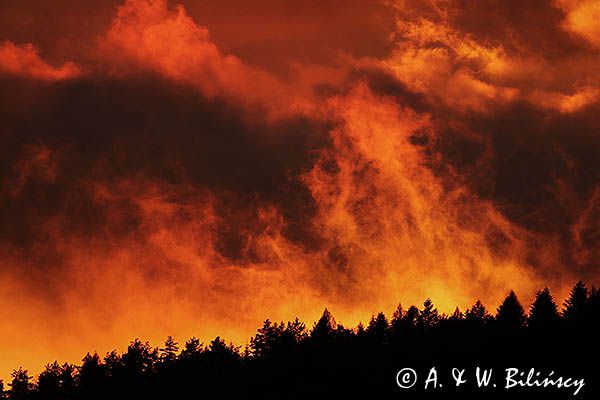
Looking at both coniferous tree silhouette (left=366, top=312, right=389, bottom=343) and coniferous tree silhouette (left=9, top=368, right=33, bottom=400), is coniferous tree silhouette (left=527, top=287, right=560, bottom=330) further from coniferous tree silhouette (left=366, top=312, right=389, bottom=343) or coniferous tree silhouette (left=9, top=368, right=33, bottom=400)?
coniferous tree silhouette (left=9, top=368, right=33, bottom=400)

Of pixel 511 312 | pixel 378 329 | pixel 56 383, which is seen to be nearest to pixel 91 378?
pixel 56 383

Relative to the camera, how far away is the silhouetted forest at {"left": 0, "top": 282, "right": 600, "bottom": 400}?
98625 mm

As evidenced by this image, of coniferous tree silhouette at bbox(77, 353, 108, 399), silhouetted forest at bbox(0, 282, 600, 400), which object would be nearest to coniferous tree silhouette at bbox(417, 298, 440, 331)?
silhouetted forest at bbox(0, 282, 600, 400)

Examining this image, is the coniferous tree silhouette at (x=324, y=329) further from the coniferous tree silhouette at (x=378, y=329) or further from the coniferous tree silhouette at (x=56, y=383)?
the coniferous tree silhouette at (x=56, y=383)

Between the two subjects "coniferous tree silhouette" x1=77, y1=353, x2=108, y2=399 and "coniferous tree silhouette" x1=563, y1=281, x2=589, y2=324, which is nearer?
"coniferous tree silhouette" x1=563, y1=281, x2=589, y2=324

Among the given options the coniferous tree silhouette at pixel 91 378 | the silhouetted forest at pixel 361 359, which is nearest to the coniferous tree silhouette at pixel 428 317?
the silhouetted forest at pixel 361 359

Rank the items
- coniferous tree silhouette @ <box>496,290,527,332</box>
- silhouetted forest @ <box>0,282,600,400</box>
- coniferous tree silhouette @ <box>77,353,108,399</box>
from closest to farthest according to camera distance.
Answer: silhouetted forest @ <box>0,282,600,400</box>, coniferous tree silhouette @ <box>496,290,527,332</box>, coniferous tree silhouette @ <box>77,353,108,399</box>

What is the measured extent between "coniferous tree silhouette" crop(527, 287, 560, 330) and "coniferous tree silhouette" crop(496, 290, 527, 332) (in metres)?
3.03

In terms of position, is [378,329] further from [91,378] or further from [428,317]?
[91,378]

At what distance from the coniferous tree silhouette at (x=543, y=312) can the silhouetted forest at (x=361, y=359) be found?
201 mm

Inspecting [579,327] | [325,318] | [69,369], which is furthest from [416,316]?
[69,369]

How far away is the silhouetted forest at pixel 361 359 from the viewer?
98625mm

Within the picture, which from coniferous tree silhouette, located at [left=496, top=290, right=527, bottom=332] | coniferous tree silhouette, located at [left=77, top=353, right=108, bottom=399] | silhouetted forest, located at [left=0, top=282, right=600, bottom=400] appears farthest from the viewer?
coniferous tree silhouette, located at [left=77, top=353, right=108, bottom=399]

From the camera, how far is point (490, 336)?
370 feet
